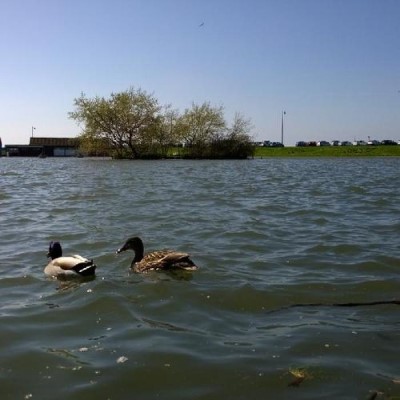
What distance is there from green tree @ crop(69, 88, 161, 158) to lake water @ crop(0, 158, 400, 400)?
64547mm

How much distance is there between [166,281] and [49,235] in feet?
18.1

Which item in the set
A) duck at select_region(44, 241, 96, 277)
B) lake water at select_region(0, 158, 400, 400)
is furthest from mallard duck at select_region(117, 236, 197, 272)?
duck at select_region(44, 241, 96, 277)

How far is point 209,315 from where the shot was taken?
7.11 metres

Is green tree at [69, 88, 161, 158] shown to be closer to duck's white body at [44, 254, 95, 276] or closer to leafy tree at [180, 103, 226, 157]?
leafy tree at [180, 103, 226, 157]

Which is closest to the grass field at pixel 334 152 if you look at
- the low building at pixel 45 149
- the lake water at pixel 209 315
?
the low building at pixel 45 149

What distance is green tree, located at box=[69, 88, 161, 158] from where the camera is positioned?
7838 cm

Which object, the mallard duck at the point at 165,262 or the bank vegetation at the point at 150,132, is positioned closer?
the mallard duck at the point at 165,262

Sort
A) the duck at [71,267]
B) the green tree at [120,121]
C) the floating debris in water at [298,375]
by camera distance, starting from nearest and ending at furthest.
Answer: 1. the floating debris in water at [298,375]
2. the duck at [71,267]
3. the green tree at [120,121]

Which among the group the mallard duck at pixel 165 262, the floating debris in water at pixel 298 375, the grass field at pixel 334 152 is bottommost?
the floating debris in water at pixel 298 375

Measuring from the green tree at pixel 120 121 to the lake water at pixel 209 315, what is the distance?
6455 cm

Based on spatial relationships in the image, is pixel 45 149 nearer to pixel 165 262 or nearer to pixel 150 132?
pixel 150 132

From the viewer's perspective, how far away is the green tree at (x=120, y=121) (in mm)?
78375

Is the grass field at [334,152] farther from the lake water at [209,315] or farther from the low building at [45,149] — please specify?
the lake water at [209,315]

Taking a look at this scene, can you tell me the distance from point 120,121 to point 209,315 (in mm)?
73826
